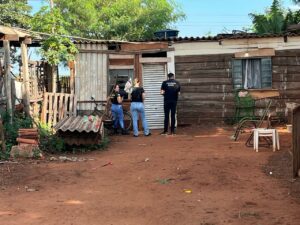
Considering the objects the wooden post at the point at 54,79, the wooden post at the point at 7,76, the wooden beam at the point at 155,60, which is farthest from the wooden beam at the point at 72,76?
the wooden post at the point at 7,76

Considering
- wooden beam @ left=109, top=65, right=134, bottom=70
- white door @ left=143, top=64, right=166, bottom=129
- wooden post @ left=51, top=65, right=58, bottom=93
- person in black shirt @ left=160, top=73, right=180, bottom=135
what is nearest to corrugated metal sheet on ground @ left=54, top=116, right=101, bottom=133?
person in black shirt @ left=160, top=73, right=180, bottom=135

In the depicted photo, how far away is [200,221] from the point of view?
17.7ft

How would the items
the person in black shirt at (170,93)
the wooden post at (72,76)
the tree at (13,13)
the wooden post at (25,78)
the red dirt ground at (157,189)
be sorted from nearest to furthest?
the red dirt ground at (157,189) < the wooden post at (25,78) < the person in black shirt at (170,93) < the wooden post at (72,76) < the tree at (13,13)

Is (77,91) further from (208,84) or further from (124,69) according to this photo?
(208,84)

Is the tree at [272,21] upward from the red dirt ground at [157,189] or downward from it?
upward

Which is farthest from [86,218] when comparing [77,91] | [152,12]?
[152,12]

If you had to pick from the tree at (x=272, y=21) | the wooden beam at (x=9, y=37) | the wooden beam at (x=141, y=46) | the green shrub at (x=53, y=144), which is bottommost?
the green shrub at (x=53, y=144)

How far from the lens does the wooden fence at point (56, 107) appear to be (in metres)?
14.1

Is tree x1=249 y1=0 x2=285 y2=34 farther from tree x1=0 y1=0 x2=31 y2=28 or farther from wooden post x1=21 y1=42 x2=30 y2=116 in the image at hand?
tree x1=0 y1=0 x2=31 y2=28

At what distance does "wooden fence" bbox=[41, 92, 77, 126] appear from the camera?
46.3 ft

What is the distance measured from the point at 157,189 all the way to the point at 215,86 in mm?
8828

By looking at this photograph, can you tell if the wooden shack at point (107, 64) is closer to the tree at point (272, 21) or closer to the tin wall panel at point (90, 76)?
the tin wall panel at point (90, 76)

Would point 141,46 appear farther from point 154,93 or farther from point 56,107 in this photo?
point 56,107

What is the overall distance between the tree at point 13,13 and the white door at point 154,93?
9131mm
